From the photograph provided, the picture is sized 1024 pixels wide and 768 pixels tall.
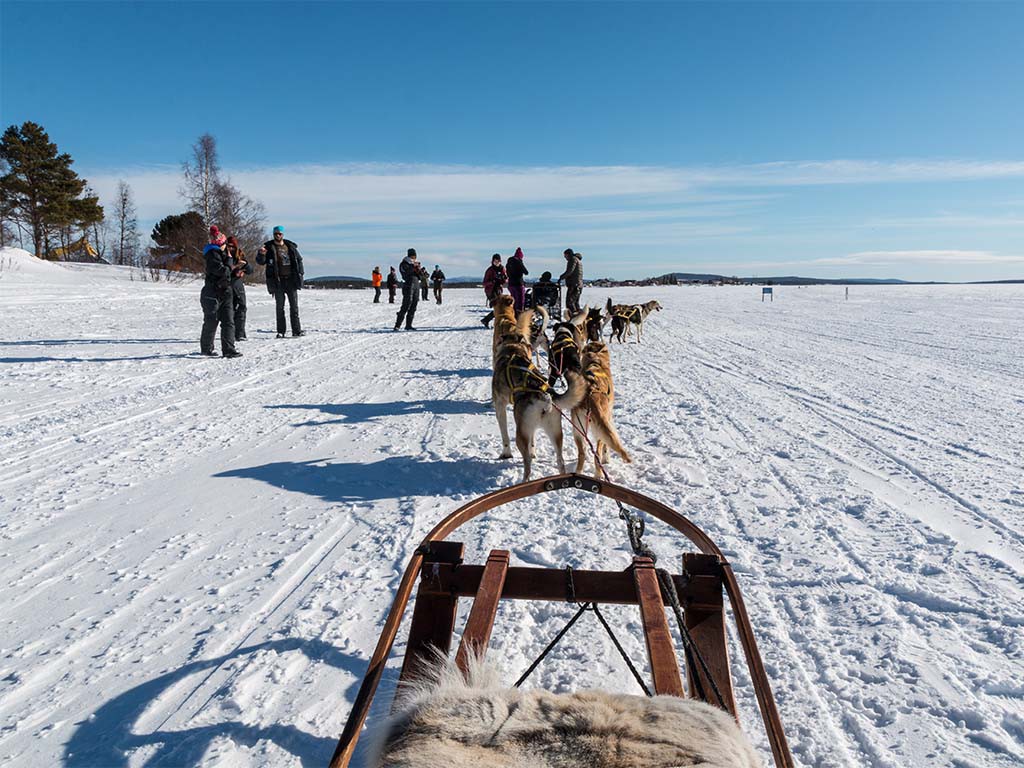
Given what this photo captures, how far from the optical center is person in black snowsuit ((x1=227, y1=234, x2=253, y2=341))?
10.4m

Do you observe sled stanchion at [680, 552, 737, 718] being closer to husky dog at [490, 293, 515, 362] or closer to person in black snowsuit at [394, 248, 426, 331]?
husky dog at [490, 293, 515, 362]

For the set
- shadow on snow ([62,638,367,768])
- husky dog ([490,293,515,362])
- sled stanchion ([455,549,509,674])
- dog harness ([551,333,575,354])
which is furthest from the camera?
husky dog ([490,293,515,362])

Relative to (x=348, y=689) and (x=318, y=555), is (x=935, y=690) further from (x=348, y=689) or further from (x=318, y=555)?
(x=318, y=555)

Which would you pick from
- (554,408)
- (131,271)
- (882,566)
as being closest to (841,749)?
(882,566)

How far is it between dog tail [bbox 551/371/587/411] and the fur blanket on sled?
3113mm

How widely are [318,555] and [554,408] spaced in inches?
72.4

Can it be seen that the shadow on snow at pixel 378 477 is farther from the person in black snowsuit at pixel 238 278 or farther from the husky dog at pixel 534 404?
the person in black snowsuit at pixel 238 278

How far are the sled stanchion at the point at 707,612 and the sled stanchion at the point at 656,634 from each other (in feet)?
0.56

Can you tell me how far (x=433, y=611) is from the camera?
1.77 metres

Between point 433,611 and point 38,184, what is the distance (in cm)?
4777

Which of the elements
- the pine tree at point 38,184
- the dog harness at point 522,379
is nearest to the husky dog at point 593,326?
the dog harness at point 522,379

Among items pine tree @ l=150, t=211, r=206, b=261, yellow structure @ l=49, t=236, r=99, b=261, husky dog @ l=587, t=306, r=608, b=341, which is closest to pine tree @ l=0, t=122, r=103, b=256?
yellow structure @ l=49, t=236, r=99, b=261

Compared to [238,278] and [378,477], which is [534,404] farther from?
[238,278]

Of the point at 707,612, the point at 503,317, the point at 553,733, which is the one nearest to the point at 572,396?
the point at 707,612
